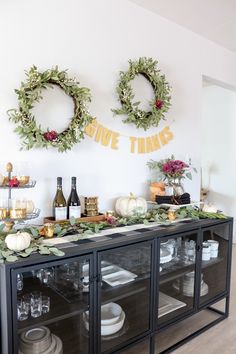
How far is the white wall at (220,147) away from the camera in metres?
4.59

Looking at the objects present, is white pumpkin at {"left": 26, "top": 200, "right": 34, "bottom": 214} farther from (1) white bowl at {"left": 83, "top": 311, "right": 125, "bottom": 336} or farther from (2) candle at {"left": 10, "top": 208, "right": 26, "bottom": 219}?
(1) white bowl at {"left": 83, "top": 311, "right": 125, "bottom": 336}

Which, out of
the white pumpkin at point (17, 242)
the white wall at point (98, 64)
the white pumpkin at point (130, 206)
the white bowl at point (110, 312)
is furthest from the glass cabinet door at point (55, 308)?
the white pumpkin at point (130, 206)

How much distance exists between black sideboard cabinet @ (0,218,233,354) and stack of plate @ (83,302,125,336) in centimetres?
1

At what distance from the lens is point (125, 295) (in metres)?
1.79

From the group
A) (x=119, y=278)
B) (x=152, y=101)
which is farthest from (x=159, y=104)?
(x=119, y=278)

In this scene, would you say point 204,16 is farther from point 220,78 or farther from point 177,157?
point 177,157

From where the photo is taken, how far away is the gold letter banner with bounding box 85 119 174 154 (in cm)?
216

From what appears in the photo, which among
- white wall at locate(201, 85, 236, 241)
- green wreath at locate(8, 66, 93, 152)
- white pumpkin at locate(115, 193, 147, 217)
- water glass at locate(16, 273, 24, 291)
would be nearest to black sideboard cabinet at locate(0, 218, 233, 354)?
water glass at locate(16, 273, 24, 291)

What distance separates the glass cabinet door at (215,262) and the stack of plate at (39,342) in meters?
1.21

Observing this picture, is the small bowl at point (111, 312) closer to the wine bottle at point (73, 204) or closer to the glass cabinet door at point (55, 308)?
the glass cabinet door at point (55, 308)

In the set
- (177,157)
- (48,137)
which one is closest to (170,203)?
(177,157)

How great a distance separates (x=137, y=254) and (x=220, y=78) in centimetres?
226

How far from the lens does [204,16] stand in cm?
253

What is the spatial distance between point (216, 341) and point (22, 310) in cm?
150
